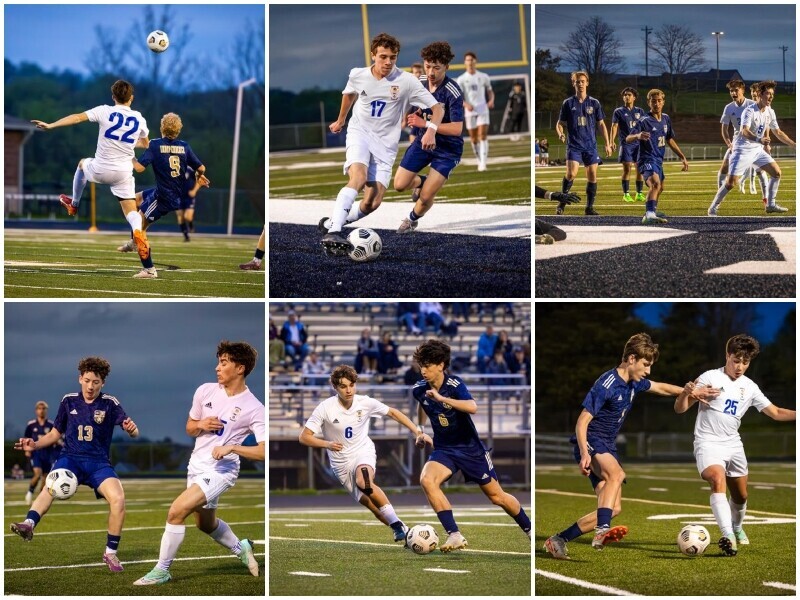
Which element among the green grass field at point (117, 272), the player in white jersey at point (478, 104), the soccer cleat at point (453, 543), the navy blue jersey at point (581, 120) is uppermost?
the player in white jersey at point (478, 104)

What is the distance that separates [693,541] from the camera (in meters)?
7.47

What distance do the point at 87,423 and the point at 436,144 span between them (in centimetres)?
397

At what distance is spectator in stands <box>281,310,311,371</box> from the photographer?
51.2ft

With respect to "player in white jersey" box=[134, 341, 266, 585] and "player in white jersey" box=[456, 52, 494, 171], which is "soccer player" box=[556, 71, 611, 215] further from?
"player in white jersey" box=[456, 52, 494, 171]

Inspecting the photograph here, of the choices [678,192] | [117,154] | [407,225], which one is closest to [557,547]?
A: [407,225]

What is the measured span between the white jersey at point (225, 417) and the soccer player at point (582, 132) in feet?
12.0

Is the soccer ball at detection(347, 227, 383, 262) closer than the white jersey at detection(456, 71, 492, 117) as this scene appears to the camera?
Yes

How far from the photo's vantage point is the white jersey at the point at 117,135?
943 cm

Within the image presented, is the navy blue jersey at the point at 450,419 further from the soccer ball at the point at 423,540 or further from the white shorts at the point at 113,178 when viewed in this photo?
the white shorts at the point at 113,178

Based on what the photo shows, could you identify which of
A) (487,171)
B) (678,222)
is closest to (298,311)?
(487,171)

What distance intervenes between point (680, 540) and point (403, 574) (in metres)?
1.96

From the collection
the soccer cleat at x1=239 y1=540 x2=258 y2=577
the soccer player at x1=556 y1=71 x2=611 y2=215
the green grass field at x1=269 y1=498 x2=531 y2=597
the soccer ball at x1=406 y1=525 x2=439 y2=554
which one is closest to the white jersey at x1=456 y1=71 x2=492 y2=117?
the soccer player at x1=556 y1=71 x2=611 y2=215

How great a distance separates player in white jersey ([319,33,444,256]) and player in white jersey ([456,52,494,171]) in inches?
241

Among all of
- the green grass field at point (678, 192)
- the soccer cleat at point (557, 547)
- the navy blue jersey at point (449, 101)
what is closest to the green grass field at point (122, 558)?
the soccer cleat at point (557, 547)
